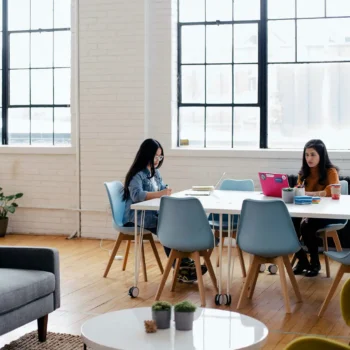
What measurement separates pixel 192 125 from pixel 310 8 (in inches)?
73.0

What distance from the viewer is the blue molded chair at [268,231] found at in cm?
498

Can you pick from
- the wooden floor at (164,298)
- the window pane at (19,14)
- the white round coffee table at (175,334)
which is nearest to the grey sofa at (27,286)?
the wooden floor at (164,298)

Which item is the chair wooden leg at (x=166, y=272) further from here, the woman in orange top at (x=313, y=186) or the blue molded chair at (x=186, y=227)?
the woman in orange top at (x=313, y=186)

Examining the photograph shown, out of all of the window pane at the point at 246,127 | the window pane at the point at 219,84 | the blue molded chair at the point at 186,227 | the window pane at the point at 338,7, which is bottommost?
the blue molded chair at the point at 186,227

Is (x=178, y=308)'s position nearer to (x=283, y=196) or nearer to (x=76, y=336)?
(x=76, y=336)

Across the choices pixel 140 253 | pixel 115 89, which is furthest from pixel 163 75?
pixel 140 253

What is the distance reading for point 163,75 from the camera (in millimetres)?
8188

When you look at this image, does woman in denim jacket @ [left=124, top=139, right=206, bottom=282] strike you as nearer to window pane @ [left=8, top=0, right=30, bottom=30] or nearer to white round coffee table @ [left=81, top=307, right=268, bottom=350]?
white round coffee table @ [left=81, top=307, right=268, bottom=350]

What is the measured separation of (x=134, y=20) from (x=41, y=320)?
A: 14.9ft

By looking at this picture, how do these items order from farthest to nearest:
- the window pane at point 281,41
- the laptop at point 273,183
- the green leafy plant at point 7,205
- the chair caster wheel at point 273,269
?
1. the green leafy plant at point 7,205
2. the window pane at point 281,41
3. the chair caster wheel at point 273,269
4. the laptop at point 273,183

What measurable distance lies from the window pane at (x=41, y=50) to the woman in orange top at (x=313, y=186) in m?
3.95

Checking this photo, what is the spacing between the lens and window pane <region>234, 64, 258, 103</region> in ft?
26.8

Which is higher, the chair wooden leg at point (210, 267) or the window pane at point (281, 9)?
the window pane at point (281, 9)

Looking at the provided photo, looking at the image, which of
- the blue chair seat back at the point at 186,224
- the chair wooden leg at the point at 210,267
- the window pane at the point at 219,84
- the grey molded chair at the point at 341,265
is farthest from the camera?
the window pane at the point at 219,84
